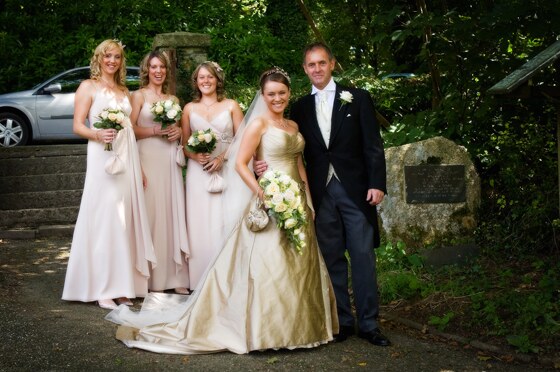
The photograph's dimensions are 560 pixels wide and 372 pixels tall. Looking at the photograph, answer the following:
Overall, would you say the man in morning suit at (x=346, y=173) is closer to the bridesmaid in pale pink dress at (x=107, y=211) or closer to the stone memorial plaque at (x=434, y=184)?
the bridesmaid in pale pink dress at (x=107, y=211)

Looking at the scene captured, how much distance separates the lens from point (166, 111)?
720 cm

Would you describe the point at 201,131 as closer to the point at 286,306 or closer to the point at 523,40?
the point at 286,306

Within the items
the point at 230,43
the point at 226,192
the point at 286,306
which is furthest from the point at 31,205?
the point at 230,43

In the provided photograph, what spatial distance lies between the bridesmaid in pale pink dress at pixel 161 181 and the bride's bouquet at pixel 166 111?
16cm

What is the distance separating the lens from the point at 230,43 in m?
18.6

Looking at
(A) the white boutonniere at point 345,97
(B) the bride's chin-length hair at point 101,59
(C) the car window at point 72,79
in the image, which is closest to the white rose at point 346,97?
(A) the white boutonniere at point 345,97

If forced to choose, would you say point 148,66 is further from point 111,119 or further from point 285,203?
point 285,203

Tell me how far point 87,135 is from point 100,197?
1.87ft

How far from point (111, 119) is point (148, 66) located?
2.68 feet

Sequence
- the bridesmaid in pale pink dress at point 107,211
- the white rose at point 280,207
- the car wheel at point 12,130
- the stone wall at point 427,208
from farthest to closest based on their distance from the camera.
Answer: the car wheel at point 12,130
the stone wall at point 427,208
the bridesmaid in pale pink dress at point 107,211
the white rose at point 280,207

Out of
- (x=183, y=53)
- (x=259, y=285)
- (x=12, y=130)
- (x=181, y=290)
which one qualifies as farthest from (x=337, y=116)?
(x=12, y=130)

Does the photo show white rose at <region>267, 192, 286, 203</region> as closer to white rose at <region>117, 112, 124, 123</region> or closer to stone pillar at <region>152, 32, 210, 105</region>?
white rose at <region>117, 112, 124, 123</region>

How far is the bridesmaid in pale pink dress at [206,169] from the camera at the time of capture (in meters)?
7.43

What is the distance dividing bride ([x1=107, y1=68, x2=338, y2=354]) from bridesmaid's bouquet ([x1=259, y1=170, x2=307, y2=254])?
0.10 metres
